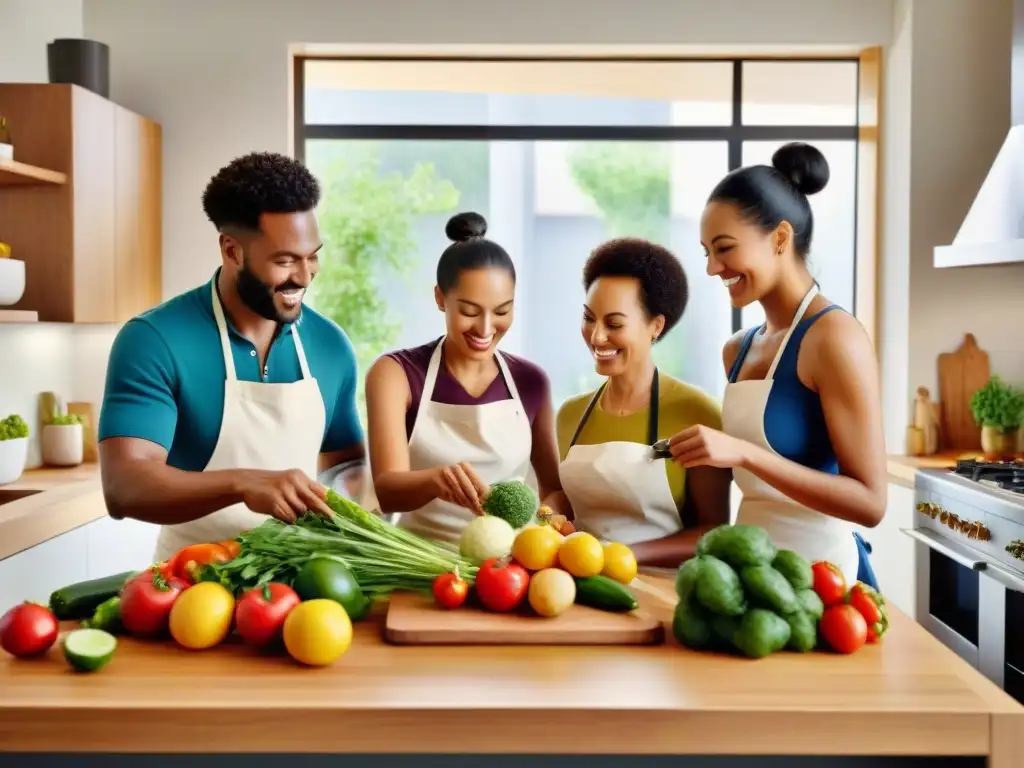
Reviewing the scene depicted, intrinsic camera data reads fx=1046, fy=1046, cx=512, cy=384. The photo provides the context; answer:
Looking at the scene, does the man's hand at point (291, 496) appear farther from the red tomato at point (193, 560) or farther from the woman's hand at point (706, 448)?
the woman's hand at point (706, 448)

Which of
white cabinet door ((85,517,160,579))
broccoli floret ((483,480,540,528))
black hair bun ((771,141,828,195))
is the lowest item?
white cabinet door ((85,517,160,579))

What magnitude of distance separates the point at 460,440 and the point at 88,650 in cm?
102

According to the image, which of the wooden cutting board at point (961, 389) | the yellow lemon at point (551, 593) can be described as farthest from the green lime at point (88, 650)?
the wooden cutting board at point (961, 389)

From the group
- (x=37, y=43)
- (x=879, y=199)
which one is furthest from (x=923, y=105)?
(x=37, y=43)

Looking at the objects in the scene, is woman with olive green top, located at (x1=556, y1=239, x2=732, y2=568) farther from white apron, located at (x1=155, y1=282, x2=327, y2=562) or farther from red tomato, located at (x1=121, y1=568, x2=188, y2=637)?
red tomato, located at (x1=121, y1=568, x2=188, y2=637)

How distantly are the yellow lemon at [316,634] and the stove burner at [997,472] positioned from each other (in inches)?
97.5

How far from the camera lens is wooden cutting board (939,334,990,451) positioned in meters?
4.46

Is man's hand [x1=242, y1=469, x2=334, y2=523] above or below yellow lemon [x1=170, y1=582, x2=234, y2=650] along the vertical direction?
above

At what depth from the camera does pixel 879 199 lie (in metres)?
4.84

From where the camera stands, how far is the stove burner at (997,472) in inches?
131

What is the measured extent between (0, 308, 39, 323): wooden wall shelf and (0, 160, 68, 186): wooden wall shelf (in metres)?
0.49

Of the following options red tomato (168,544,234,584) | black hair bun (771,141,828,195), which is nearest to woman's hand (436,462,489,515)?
red tomato (168,544,234,584)

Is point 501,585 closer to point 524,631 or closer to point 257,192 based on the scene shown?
point 524,631

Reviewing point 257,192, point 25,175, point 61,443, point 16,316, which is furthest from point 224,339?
point 61,443
